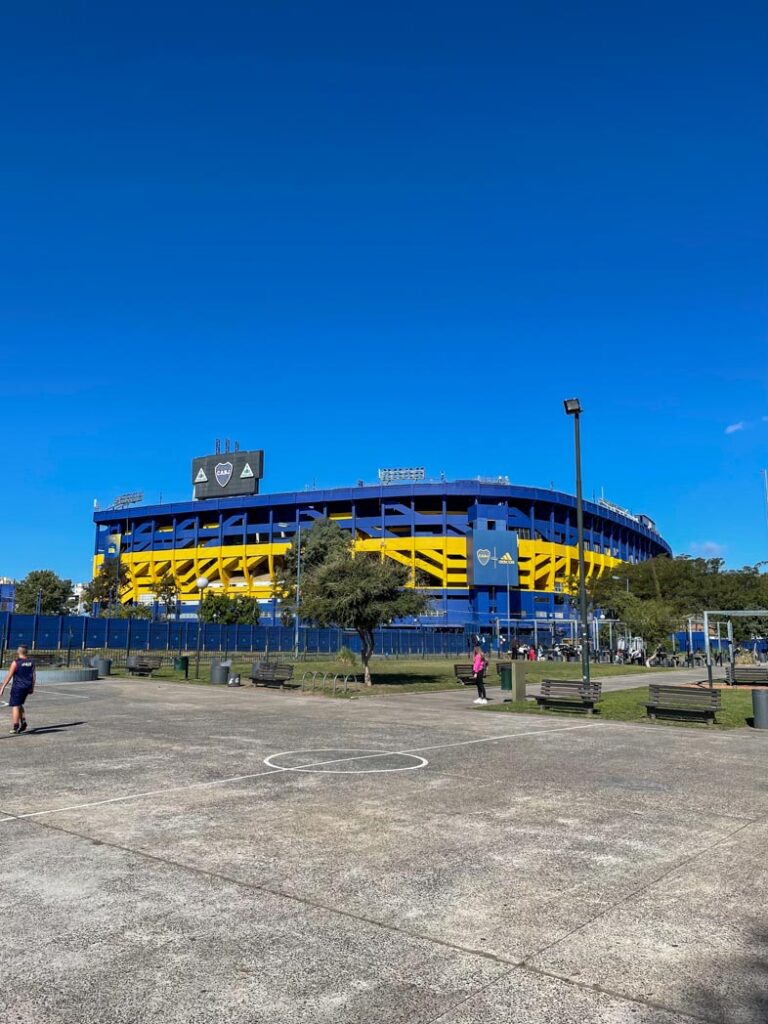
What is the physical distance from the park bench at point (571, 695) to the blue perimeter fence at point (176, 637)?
19.4 metres

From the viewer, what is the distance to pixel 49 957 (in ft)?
14.1

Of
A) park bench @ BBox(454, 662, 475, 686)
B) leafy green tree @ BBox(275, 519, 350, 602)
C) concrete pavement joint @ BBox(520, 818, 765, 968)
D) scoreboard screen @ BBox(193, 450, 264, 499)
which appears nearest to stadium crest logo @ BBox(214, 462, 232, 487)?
scoreboard screen @ BBox(193, 450, 264, 499)

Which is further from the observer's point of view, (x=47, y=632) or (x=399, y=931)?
(x=47, y=632)

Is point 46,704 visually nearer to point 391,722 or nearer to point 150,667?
point 391,722

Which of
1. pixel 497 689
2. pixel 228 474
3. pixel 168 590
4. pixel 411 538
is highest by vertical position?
pixel 228 474

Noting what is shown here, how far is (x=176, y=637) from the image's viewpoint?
179 ft

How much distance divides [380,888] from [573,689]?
15.2m

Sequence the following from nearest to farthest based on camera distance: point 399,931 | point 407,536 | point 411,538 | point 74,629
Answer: point 399,931, point 74,629, point 411,538, point 407,536

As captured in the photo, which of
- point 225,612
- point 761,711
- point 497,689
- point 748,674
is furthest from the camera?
point 225,612

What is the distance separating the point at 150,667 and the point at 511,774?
25.3 m

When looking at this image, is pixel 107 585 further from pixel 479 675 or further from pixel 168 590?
pixel 479 675

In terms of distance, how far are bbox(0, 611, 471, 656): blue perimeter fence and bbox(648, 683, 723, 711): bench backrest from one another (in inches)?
890

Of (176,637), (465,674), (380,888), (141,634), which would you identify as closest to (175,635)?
(176,637)

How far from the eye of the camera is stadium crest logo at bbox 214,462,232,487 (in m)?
118
